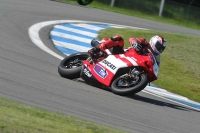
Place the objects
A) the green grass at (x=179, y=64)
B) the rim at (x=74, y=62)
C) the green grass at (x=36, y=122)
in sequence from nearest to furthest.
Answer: the green grass at (x=36, y=122), the rim at (x=74, y=62), the green grass at (x=179, y=64)

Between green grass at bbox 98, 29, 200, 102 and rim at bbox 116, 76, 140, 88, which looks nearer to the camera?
rim at bbox 116, 76, 140, 88

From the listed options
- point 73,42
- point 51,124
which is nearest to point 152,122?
point 51,124

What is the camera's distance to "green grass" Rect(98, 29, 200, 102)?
1288 centimetres

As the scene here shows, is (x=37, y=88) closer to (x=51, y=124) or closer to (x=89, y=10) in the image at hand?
(x=51, y=124)

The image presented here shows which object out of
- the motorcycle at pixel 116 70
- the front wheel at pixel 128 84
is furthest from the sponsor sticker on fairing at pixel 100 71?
the front wheel at pixel 128 84

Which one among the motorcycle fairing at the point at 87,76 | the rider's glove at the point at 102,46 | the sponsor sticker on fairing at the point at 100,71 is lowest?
the motorcycle fairing at the point at 87,76

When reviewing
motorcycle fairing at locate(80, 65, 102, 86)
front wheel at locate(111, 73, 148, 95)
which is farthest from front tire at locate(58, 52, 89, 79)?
front wheel at locate(111, 73, 148, 95)

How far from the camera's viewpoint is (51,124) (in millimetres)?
6219

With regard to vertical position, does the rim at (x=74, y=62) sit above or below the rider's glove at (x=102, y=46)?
below

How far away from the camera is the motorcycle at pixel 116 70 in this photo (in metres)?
9.88

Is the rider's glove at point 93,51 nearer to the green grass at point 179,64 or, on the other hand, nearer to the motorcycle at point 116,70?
the motorcycle at point 116,70

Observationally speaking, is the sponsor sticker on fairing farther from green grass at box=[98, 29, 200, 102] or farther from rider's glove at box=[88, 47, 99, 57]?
green grass at box=[98, 29, 200, 102]

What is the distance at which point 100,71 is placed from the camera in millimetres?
10188

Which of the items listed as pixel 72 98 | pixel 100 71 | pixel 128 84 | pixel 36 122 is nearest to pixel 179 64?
pixel 100 71
